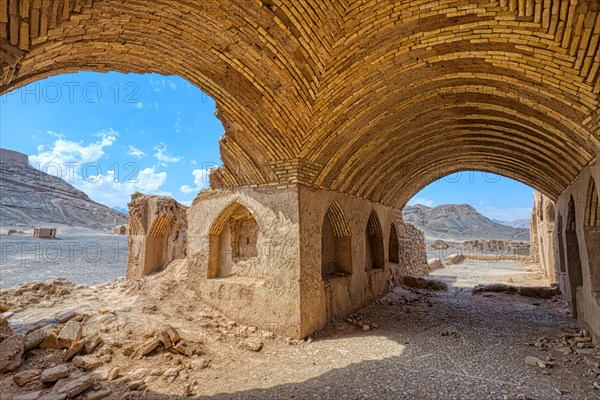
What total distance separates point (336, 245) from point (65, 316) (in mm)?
7305

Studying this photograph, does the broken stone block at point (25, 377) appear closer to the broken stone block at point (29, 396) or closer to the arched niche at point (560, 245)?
the broken stone block at point (29, 396)

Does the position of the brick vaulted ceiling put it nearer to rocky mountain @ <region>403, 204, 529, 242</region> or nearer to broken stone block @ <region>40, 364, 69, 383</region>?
broken stone block @ <region>40, 364, 69, 383</region>

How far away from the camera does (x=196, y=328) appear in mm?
7336

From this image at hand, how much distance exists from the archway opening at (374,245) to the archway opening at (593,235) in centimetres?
628

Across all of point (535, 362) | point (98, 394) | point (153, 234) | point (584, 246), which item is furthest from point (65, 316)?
point (584, 246)

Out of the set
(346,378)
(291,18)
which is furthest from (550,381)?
(291,18)

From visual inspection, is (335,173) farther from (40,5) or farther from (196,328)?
(40,5)

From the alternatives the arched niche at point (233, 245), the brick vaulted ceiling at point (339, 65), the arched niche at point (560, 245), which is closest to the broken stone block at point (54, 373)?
the arched niche at point (233, 245)

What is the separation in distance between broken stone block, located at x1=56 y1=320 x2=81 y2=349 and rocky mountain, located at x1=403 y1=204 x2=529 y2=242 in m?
67.6

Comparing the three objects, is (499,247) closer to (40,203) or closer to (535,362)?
(535,362)

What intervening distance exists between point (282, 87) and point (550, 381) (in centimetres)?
685

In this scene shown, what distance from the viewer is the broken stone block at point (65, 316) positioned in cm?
699

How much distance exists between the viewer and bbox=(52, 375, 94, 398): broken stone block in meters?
4.50

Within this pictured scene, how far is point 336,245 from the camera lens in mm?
10180
